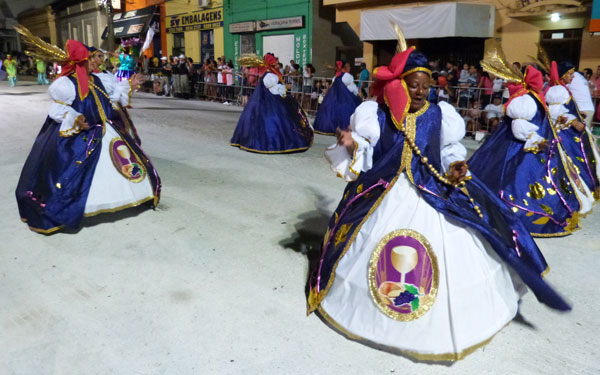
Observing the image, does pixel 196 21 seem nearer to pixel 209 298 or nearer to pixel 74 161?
pixel 74 161

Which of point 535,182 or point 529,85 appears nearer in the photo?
point 529,85

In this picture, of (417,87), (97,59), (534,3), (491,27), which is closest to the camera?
(417,87)

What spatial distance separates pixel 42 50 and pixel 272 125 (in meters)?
4.63

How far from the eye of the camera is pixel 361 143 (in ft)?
10.3

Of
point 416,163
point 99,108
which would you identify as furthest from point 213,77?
point 416,163

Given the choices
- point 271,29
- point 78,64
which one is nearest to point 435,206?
point 78,64

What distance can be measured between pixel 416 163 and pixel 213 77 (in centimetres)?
1843

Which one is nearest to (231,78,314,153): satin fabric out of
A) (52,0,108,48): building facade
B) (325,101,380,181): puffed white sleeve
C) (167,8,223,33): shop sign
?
(325,101,380,181): puffed white sleeve

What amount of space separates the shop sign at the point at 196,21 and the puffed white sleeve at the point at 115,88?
→ 68.1ft

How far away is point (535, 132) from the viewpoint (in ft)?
16.8

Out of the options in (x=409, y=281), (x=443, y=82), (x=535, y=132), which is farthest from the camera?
(x=443, y=82)

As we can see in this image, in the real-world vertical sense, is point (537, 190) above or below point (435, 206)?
below

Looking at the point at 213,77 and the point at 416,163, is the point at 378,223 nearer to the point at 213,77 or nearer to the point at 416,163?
the point at 416,163

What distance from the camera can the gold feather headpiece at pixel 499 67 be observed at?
15.9 ft
